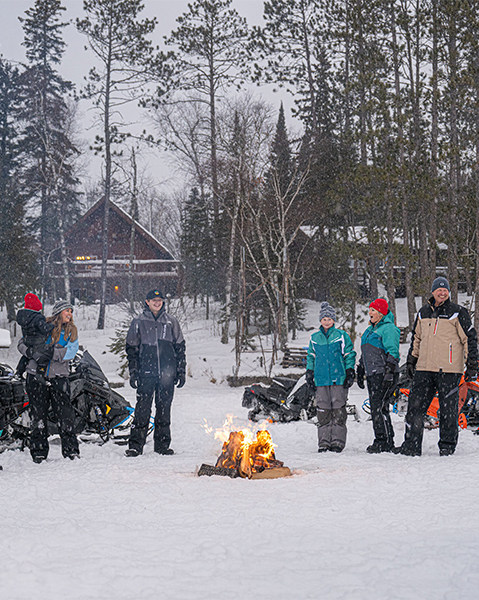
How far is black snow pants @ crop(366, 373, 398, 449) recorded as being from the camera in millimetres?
6934

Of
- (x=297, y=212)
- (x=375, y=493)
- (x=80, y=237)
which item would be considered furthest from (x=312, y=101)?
(x=375, y=493)

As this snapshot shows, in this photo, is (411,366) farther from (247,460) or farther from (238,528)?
(238,528)

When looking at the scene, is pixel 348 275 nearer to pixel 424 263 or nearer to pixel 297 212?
pixel 297 212

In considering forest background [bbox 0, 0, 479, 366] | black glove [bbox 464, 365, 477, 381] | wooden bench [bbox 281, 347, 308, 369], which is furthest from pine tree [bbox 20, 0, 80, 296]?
black glove [bbox 464, 365, 477, 381]

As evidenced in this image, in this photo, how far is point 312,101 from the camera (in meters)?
28.5

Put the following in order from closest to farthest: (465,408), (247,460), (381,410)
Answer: (247,460), (381,410), (465,408)

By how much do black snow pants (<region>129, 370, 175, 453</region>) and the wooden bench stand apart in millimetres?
9029

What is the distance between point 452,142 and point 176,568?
55.2 ft

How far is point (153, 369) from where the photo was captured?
280 inches

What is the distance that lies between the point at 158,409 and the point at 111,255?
34.1m

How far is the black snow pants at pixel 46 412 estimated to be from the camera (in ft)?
21.7

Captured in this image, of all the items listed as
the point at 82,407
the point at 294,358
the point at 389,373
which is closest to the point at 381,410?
the point at 389,373

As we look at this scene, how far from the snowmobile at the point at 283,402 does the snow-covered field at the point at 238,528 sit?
2.08 meters

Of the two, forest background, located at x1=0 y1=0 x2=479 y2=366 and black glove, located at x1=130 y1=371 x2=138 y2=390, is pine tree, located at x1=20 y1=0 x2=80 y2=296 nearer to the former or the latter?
forest background, located at x1=0 y1=0 x2=479 y2=366
